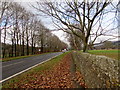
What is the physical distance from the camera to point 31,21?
32.8m

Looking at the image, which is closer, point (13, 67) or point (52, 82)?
point (52, 82)

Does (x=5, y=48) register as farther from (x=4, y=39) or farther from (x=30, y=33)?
(x=30, y=33)

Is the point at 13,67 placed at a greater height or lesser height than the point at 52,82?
lesser

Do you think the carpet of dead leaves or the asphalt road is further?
the asphalt road

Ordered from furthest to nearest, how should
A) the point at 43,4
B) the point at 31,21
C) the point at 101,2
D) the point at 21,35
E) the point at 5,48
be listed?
the point at 31,21, the point at 21,35, the point at 5,48, the point at 43,4, the point at 101,2

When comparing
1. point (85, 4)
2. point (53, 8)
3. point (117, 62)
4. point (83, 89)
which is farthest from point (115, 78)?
point (53, 8)

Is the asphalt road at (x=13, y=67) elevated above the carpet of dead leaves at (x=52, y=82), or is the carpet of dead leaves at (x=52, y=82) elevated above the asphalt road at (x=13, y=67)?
the carpet of dead leaves at (x=52, y=82)

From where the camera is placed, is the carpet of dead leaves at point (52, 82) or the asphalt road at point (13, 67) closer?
the carpet of dead leaves at point (52, 82)

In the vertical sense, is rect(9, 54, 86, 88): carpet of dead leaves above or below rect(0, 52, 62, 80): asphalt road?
above

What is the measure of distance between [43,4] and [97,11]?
3860mm

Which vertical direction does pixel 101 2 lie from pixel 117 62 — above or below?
above

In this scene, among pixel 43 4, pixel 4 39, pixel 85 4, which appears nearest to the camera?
pixel 85 4

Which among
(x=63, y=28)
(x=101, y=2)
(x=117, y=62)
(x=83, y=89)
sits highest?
(x=101, y=2)

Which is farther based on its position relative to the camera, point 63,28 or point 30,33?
point 30,33
